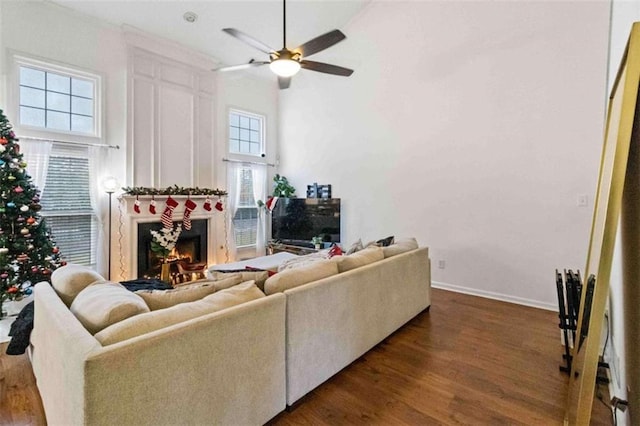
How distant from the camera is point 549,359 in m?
2.54

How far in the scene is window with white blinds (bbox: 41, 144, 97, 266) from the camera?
4.07 metres

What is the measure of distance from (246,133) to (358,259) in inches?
190

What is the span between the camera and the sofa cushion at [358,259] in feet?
8.36

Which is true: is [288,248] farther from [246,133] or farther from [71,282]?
[71,282]

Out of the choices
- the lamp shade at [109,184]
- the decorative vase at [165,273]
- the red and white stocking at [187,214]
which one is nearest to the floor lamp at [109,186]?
the lamp shade at [109,184]

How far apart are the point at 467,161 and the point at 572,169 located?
1171mm

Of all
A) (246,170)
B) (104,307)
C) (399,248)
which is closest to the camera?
(104,307)

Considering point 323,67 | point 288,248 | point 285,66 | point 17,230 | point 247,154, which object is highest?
point 323,67

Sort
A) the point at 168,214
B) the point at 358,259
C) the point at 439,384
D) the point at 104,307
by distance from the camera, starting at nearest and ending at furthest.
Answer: the point at 104,307
the point at 439,384
the point at 358,259
the point at 168,214

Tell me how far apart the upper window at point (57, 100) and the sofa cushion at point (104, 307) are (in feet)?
12.4

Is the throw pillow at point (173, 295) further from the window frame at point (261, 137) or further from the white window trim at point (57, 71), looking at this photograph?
the window frame at point (261, 137)

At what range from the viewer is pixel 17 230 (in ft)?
10.9

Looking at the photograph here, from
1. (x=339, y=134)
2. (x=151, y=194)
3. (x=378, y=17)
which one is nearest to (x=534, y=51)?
(x=378, y=17)

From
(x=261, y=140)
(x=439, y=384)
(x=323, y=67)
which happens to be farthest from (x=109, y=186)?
(x=439, y=384)
